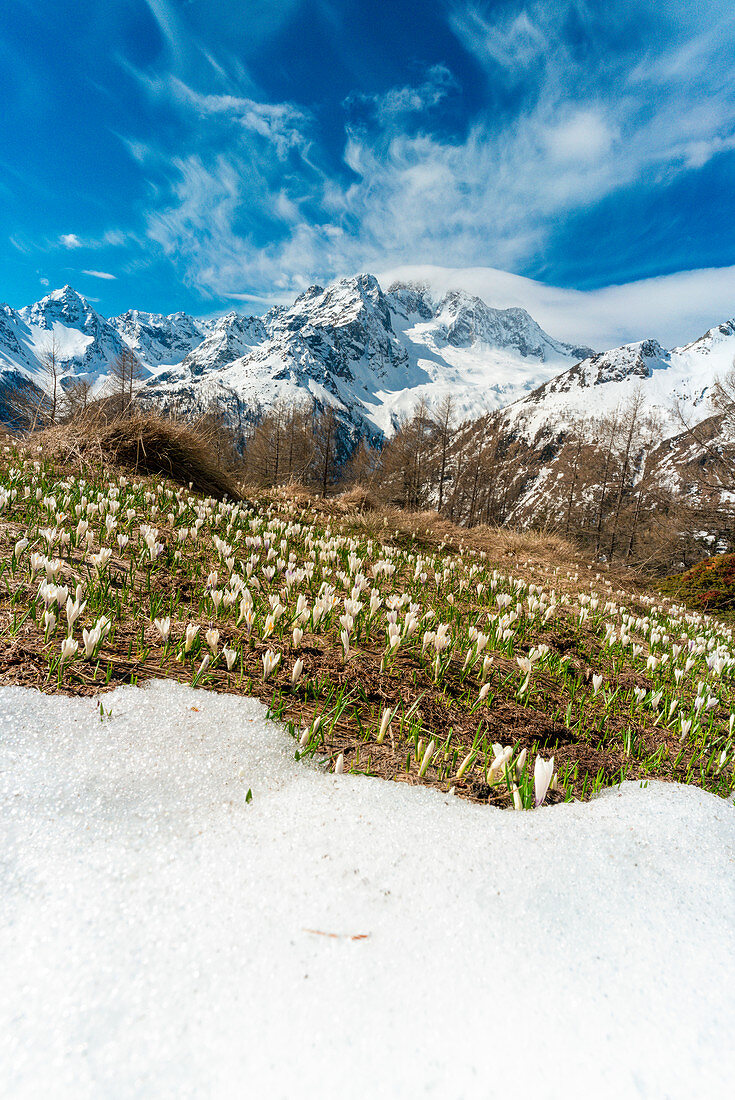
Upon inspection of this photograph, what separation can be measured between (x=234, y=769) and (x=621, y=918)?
3.98ft

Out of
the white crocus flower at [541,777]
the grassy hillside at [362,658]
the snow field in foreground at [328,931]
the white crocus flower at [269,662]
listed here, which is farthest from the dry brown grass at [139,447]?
the white crocus flower at [541,777]

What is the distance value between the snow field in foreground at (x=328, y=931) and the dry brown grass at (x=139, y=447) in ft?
20.5

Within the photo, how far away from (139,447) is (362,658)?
6326mm

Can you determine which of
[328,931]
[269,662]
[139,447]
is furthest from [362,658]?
[139,447]

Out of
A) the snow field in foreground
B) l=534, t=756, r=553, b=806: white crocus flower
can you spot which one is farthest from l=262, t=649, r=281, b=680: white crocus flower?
l=534, t=756, r=553, b=806: white crocus flower

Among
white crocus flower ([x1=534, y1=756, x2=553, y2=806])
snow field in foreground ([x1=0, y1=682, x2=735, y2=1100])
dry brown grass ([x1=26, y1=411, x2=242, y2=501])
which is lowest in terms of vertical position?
snow field in foreground ([x1=0, y1=682, x2=735, y2=1100])

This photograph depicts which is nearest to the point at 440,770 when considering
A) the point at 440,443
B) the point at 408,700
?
the point at 408,700

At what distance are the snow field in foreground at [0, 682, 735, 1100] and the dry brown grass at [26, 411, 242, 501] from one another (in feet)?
20.5

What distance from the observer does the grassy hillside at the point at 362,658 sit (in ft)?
6.34

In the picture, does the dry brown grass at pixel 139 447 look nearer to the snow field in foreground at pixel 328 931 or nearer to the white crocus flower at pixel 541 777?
the snow field in foreground at pixel 328 931

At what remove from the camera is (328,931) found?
102 cm

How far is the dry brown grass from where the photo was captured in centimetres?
680

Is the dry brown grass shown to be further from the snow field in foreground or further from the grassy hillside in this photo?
the snow field in foreground

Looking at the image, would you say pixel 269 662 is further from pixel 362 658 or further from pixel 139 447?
pixel 139 447
